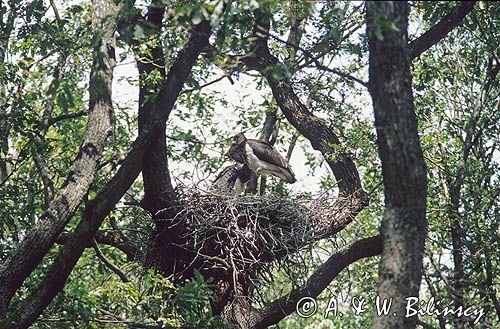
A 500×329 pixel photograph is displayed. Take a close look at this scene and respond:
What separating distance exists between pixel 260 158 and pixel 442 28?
3033 mm

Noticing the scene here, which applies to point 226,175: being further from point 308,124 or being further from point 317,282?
point 317,282

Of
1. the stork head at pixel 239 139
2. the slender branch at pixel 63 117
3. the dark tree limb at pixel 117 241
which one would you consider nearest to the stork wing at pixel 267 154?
the stork head at pixel 239 139

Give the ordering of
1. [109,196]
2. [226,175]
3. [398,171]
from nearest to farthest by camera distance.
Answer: [398,171], [109,196], [226,175]

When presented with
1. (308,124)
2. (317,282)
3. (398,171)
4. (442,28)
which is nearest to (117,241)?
(317,282)

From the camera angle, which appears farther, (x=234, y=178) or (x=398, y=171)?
(x=234, y=178)

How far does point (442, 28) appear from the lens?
9031mm

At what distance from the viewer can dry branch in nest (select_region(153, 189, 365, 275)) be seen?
8.60 m

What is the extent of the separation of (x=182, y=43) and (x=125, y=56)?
0.89 metres

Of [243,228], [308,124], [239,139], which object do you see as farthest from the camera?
[239,139]

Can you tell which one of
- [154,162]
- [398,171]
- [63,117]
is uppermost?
[63,117]

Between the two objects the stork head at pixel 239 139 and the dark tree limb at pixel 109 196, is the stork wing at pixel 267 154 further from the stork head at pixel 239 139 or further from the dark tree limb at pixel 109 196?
the dark tree limb at pixel 109 196

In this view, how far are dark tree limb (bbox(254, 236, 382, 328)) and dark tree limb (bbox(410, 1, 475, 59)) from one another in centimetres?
223

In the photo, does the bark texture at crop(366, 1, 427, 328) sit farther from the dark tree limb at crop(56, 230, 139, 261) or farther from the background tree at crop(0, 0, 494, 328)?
the dark tree limb at crop(56, 230, 139, 261)

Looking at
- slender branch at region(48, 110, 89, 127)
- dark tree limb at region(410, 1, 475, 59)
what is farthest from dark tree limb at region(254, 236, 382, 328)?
slender branch at region(48, 110, 89, 127)
